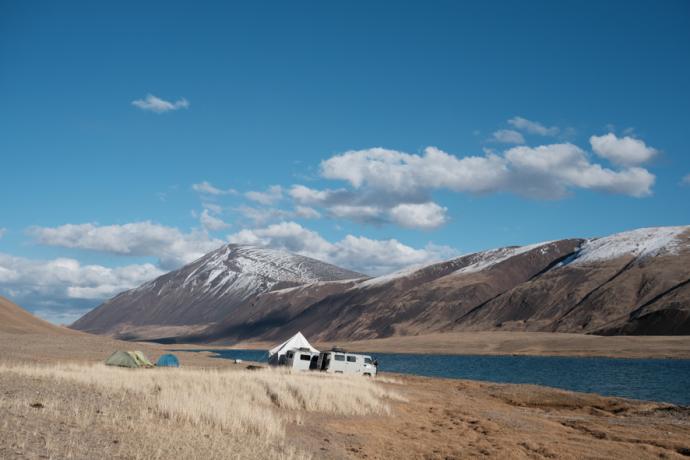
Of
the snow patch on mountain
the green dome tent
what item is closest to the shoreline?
the snow patch on mountain

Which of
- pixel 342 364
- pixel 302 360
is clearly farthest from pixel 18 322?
pixel 342 364

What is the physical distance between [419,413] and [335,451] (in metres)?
9.80

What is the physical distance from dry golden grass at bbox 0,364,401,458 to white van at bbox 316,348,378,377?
17510 millimetres

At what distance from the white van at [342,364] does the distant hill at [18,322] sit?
125ft

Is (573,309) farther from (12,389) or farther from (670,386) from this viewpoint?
(12,389)

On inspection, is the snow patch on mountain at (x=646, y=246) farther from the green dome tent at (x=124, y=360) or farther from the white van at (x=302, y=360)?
the green dome tent at (x=124, y=360)

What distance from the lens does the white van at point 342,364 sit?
151ft

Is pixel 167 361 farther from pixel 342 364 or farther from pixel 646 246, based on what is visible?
pixel 646 246

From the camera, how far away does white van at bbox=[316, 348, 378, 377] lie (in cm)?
4603

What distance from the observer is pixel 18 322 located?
76688 mm

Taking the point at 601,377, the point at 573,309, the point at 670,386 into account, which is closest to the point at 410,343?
the point at 573,309

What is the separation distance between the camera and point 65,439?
12773 millimetres

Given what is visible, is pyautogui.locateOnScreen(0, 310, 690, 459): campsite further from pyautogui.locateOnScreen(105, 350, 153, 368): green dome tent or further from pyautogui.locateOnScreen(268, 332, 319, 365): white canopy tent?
pyautogui.locateOnScreen(268, 332, 319, 365): white canopy tent

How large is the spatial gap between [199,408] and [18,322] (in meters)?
68.6
